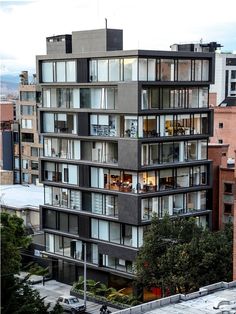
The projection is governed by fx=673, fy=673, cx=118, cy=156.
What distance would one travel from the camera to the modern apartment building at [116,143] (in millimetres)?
28750

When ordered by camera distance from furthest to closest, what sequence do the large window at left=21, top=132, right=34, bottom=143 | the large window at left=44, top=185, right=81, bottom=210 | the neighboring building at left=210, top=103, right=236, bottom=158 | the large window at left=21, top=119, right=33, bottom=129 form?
the large window at left=21, top=132, right=34, bottom=143
the large window at left=21, top=119, right=33, bottom=129
the neighboring building at left=210, top=103, right=236, bottom=158
the large window at left=44, top=185, right=81, bottom=210

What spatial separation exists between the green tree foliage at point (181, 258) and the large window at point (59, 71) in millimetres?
8262

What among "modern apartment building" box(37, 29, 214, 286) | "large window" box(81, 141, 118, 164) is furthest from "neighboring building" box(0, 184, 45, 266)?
"large window" box(81, 141, 118, 164)

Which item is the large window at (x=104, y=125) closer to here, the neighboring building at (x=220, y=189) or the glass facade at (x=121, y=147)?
the glass facade at (x=121, y=147)

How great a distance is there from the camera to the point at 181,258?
25.2m

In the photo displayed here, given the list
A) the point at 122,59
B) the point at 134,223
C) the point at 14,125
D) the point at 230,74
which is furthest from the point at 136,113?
the point at 230,74

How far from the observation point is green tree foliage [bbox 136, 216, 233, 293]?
2522 centimetres

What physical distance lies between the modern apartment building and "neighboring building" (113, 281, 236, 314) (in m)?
8.47

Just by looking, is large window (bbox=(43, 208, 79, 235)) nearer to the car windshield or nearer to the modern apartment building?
the modern apartment building

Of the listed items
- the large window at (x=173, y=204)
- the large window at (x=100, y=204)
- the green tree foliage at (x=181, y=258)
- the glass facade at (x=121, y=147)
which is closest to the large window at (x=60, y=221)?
the glass facade at (x=121, y=147)

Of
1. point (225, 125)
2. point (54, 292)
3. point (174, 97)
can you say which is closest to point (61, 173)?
point (54, 292)

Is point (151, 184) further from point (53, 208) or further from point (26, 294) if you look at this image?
point (26, 294)

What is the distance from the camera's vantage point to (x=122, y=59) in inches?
1131

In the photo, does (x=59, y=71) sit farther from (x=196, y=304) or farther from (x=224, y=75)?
(x=224, y=75)
